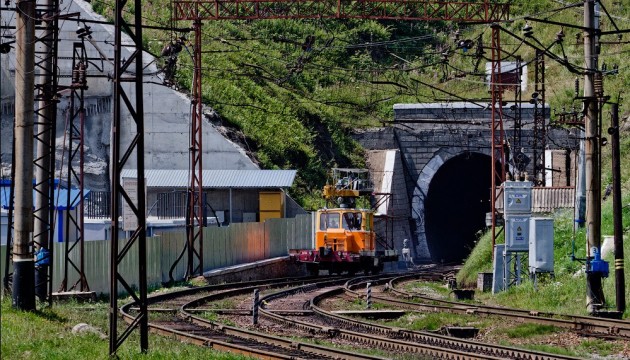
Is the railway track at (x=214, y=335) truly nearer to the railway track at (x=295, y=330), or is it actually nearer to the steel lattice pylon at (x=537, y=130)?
the railway track at (x=295, y=330)

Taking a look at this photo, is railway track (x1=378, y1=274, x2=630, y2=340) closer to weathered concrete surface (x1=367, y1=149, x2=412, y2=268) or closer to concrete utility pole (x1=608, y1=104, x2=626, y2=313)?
concrete utility pole (x1=608, y1=104, x2=626, y2=313)

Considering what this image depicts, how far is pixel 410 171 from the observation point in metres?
61.0

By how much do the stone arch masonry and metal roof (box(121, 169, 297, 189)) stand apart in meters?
11.4

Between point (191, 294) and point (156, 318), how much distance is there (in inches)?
345

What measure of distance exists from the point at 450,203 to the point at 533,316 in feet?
142

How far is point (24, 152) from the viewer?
20.1 m

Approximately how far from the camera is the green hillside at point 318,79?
5866cm

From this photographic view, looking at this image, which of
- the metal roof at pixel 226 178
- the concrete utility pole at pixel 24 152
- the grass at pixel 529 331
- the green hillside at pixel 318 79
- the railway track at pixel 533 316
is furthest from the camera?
the green hillside at pixel 318 79

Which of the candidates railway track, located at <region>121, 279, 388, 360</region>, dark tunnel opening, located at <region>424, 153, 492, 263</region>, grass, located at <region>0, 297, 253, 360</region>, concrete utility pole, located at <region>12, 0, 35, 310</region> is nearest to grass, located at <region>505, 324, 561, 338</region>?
railway track, located at <region>121, 279, 388, 360</region>

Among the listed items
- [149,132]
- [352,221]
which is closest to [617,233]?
[352,221]

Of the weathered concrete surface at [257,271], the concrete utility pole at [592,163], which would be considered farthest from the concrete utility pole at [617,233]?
the weathered concrete surface at [257,271]

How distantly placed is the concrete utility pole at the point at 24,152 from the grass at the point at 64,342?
705 millimetres

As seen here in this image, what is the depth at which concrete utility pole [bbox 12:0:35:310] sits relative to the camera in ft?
65.2

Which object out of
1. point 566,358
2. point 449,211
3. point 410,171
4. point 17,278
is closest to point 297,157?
point 410,171
